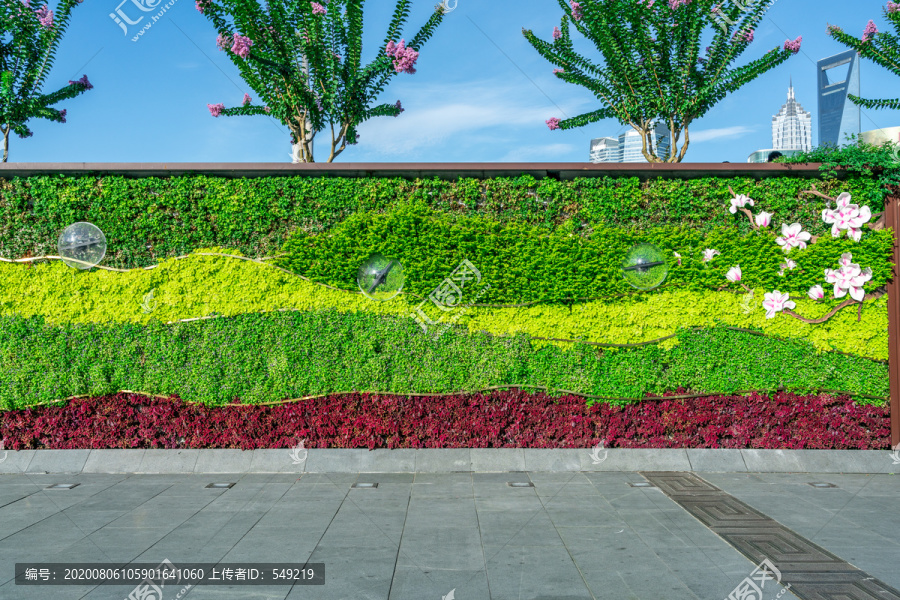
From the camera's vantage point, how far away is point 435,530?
4.84 metres

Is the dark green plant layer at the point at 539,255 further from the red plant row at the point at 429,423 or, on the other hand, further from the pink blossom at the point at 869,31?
the pink blossom at the point at 869,31

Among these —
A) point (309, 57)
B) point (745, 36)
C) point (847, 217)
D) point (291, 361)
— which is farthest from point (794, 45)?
point (291, 361)

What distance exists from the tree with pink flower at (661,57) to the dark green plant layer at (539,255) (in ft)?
10.7

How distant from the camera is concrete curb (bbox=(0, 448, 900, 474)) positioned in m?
6.97

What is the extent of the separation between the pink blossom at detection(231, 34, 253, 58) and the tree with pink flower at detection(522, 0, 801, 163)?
233 inches

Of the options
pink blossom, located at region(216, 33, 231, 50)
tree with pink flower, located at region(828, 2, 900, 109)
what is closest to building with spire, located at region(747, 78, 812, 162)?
tree with pink flower, located at region(828, 2, 900, 109)

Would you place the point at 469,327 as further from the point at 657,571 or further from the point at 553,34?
the point at 553,34

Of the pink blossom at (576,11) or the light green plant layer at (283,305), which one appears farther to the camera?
the pink blossom at (576,11)

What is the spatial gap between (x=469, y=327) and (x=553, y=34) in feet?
25.1

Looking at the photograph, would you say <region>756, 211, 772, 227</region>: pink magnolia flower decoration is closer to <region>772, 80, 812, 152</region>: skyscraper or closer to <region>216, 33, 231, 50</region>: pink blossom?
<region>216, 33, 231, 50</region>: pink blossom

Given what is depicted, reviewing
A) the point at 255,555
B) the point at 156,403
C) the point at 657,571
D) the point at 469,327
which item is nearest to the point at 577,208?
the point at 469,327

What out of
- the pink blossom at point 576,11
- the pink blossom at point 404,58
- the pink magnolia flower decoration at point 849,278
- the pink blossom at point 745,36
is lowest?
the pink magnolia flower decoration at point 849,278

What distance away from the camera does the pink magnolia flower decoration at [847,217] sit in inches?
284

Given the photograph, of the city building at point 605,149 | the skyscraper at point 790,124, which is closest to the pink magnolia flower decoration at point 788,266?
the city building at point 605,149
